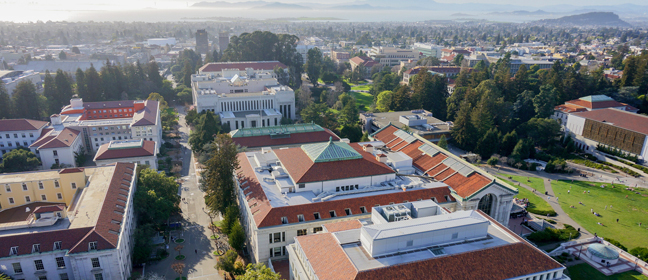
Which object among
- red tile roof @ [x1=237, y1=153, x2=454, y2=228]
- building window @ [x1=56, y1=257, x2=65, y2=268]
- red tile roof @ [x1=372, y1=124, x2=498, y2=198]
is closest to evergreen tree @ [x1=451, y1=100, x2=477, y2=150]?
red tile roof @ [x1=372, y1=124, x2=498, y2=198]

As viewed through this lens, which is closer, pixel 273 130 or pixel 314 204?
pixel 314 204

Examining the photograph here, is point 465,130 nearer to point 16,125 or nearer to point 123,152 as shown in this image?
point 123,152

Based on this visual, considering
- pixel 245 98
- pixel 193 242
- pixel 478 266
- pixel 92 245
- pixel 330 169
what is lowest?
pixel 193 242

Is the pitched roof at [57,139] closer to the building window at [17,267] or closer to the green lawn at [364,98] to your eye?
the building window at [17,267]

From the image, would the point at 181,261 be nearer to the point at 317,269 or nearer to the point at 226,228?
the point at 226,228

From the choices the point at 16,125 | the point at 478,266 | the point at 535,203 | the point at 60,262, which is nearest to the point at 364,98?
the point at 535,203

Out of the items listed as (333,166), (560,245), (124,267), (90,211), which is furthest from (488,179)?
(90,211)

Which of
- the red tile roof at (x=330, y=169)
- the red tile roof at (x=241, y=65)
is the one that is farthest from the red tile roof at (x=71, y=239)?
the red tile roof at (x=241, y=65)
